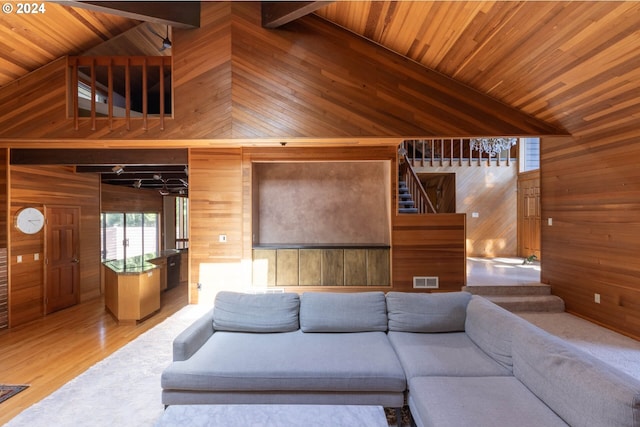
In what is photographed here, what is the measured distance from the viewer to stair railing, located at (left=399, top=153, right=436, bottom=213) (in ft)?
20.7

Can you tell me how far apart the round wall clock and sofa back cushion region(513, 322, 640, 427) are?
23.1ft

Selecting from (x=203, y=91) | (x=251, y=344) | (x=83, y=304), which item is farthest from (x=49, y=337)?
(x=203, y=91)

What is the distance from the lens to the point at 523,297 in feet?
16.7

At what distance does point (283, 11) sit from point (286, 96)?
1.11 m

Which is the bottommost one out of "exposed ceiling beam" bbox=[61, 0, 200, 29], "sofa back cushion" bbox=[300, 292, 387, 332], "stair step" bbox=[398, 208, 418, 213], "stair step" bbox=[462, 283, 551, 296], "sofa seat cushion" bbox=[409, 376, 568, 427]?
"stair step" bbox=[462, 283, 551, 296]

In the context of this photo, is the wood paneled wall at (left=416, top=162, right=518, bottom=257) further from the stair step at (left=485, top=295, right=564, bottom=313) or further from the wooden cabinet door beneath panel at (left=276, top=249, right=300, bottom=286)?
the wooden cabinet door beneath panel at (left=276, top=249, right=300, bottom=286)

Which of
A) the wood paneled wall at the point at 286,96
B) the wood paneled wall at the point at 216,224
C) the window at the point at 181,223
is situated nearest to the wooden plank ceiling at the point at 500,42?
the wood paneled wall at the point at 286,96

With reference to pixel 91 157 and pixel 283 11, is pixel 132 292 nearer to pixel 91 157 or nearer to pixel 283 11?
pixel 91 157

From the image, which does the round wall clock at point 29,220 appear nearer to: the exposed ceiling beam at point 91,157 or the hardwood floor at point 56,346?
the exposed ceiling beam at point 91,157

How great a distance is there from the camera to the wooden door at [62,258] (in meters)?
5.79

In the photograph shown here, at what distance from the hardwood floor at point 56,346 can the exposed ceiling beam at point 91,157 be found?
105 inches

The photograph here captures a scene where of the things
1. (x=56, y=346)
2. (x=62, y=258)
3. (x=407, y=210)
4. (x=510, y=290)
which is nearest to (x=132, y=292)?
(x=56, y=346)

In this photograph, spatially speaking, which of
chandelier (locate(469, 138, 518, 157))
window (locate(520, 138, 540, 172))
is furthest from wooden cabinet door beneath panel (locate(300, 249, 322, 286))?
window (locate(520, 138, 540, 172))

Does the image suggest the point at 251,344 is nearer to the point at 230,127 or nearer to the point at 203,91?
the point at 230,127
